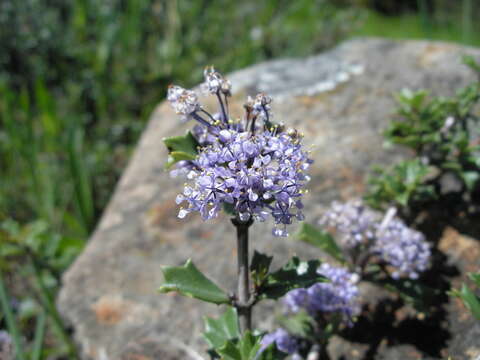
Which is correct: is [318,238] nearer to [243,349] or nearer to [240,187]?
[243,349]

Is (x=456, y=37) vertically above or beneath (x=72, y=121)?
above

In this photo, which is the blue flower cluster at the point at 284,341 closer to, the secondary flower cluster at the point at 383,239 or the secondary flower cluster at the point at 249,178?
the secondary flower cluster at the point at 383,239

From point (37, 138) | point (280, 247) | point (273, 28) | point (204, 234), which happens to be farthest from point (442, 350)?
point (273, 28)

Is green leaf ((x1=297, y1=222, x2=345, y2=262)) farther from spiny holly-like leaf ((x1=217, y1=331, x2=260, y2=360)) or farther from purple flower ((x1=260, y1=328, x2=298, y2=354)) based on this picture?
spiny holly-like leaf ((x1=217, y1=331, x2=260, y2=360))

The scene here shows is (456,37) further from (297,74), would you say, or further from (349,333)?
(349,333)

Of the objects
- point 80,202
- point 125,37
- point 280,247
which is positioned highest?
point 125,37

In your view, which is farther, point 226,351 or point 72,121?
point 72,121

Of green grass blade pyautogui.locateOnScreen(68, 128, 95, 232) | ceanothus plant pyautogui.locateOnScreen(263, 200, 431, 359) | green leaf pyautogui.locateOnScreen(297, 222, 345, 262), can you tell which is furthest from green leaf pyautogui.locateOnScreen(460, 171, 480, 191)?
green grass blade pyautogui.locateOnScreen(68, 128, 95, 232)
